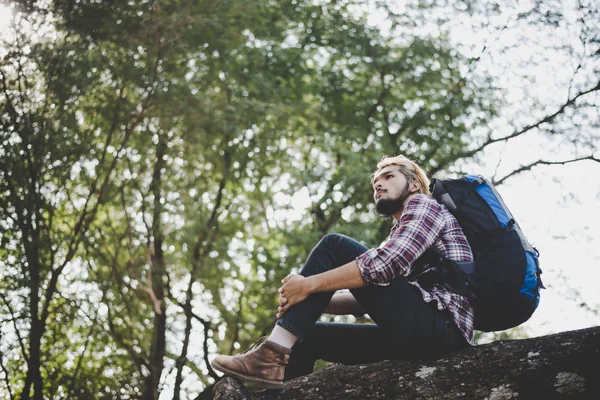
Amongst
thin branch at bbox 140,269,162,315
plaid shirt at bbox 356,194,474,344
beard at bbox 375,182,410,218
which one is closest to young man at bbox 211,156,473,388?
plaid shirt at bbox 356,194,474,344

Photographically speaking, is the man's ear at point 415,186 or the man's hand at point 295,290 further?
the man's ear at point 415,186

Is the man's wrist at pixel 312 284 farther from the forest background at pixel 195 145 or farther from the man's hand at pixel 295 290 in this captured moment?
the forest background at pixel 195 145

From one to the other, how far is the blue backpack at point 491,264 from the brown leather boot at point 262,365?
993 millimetres

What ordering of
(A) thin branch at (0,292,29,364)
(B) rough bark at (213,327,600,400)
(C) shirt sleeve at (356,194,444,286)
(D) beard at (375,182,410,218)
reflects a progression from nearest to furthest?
1. (B) rough bark at (213,327,600,400)
2. (C) shirt sleeve at (356,194,444,286)
3. (D) beard at (375,182,410,218)
4. (A) thin branch at (0,292,29,364)

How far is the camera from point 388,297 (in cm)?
313

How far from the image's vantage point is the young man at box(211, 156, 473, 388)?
10.1 feet

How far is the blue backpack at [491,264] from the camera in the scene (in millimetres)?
3076

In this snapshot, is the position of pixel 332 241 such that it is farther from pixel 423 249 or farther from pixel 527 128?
pixel 527 128

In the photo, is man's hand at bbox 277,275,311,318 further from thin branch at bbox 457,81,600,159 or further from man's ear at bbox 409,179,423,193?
thin branch at bbox 457,81,600,159

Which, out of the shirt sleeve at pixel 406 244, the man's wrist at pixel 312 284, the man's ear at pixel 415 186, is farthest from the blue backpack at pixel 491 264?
the man's wrist at pixel 312 284

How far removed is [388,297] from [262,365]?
748mm

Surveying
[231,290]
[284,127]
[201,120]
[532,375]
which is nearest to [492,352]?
[532,375]

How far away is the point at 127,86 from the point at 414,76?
15.7 ft

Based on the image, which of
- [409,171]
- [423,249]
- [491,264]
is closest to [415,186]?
[409,171]
